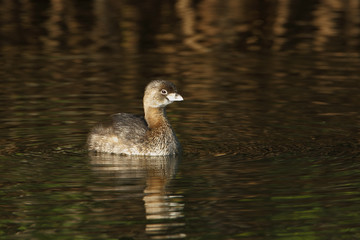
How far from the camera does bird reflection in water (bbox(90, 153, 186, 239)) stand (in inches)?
440

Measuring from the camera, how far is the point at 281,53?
80.8 ft

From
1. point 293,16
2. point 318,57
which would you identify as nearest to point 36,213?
point 318,57

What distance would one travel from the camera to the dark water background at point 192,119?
1152 cm

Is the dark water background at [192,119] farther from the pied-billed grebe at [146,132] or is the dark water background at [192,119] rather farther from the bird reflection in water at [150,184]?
the pied-billed grebe at [146,132]

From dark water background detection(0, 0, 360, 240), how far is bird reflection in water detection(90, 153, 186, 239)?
30 mm

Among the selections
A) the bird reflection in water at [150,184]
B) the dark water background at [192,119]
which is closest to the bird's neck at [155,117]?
the dark water background at [192,119]

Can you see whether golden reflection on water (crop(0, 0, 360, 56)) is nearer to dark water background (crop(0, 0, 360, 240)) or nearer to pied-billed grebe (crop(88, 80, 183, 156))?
dark water background (crop(0, 0, 360, 240))

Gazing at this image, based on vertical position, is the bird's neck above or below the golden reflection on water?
above

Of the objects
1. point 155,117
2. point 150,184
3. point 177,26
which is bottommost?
point 177,26

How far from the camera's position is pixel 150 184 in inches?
517

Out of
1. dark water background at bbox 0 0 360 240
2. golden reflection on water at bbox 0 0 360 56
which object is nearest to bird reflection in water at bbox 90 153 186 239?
dark water background at bbox 0 0 360 240

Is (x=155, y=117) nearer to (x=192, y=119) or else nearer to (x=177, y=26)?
(x=192, y=119)

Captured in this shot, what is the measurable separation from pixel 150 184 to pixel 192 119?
4.58 metres

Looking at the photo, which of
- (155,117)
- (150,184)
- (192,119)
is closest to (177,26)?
(192,119)
